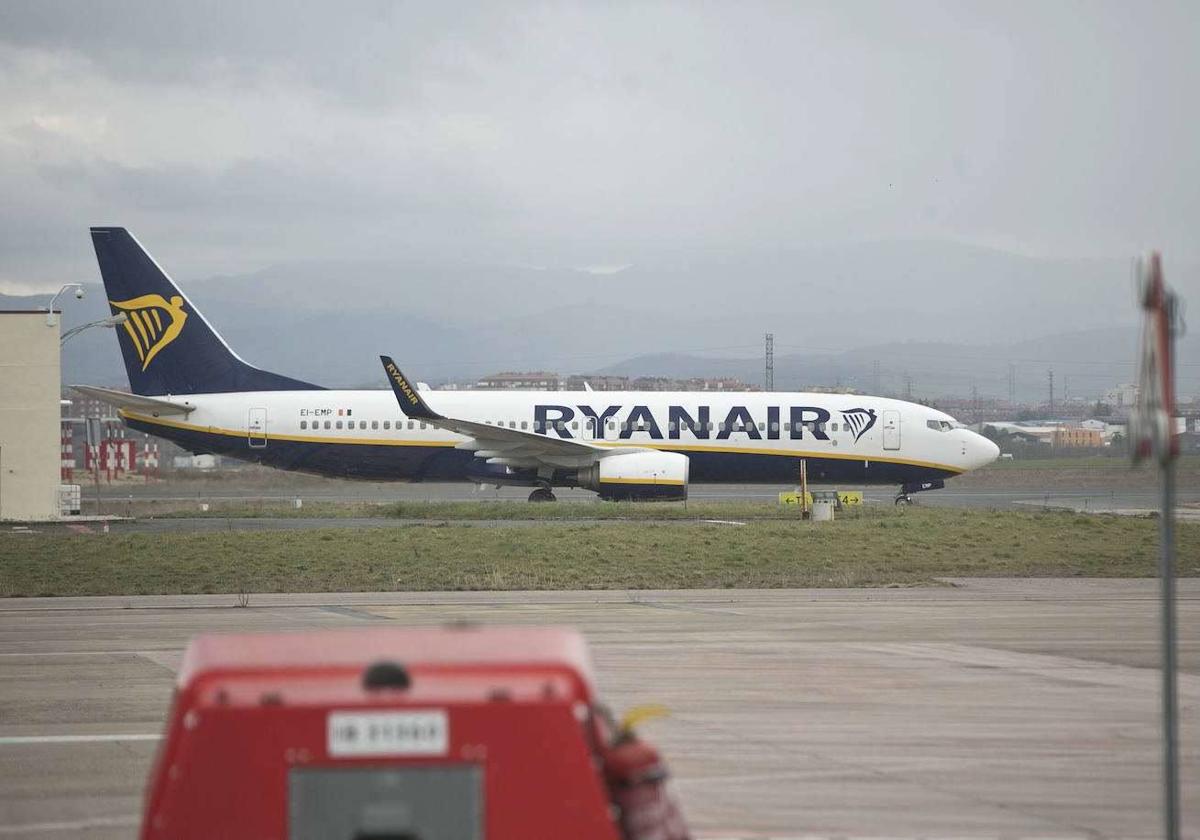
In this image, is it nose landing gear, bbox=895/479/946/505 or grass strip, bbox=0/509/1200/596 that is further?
nose landing gear, bbox=895/479/946/505

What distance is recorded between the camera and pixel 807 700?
13.5 metres

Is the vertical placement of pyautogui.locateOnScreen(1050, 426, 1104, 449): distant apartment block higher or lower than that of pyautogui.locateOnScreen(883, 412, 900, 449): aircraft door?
lower

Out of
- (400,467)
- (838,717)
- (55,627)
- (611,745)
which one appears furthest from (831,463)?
(611,745)

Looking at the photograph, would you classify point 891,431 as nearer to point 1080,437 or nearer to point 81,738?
point 81,738

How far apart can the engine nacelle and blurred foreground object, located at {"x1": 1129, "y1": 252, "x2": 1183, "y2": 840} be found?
3638 centimetres

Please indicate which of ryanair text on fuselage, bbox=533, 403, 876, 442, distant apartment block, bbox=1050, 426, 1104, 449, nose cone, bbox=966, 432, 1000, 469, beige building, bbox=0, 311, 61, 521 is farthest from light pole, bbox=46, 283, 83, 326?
distant apartment block, bbox=1050, 426, 1104, 449

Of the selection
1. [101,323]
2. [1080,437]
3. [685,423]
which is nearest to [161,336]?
[101,323]

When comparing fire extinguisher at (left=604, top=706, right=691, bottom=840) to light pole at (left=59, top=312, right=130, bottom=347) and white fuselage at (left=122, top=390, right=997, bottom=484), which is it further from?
white fuselage at (left=122, top=390, right=997, bottom=484)

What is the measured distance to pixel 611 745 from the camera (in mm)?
5176

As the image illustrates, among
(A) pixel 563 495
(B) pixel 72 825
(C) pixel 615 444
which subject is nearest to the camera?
(B) pixel 72 825

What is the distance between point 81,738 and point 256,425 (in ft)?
117

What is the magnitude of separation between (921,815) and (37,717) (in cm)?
769

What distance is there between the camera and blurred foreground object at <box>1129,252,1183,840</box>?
676 centimetres

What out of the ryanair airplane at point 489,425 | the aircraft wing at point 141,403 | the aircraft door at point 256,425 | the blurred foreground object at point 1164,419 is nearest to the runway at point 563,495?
the ryanair airplane at point 489,425
